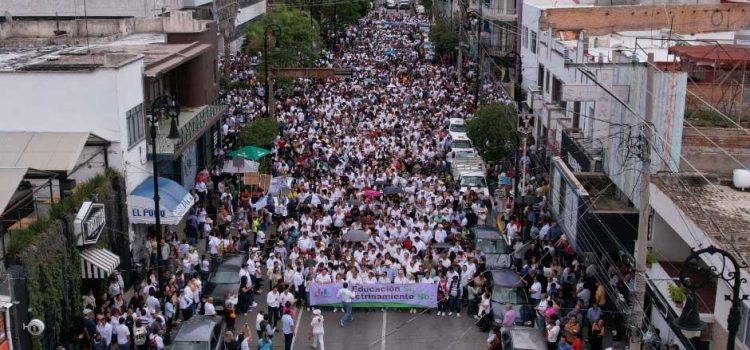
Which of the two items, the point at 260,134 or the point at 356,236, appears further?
the point at 260,134

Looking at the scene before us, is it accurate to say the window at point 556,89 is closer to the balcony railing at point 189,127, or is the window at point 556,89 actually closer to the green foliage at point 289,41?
the balcony railing at point 189,127

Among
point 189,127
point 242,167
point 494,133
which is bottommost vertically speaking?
point 242,167

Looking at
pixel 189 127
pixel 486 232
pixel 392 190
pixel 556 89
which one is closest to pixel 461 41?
pixel 556 89

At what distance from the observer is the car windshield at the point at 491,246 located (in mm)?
25750

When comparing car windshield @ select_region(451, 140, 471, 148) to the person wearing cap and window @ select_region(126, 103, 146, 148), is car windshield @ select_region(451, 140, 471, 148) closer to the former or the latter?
window @ select_region(126, 103, 146, 148)

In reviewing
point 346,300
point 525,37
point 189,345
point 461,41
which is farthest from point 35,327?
point 461,41

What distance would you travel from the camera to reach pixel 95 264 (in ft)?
71.7

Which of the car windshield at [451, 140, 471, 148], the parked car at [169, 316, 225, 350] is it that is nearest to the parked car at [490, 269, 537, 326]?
the parked car at [169, 316, 225, 350]

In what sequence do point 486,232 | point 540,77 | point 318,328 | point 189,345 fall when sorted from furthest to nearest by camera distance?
point 540,77 < point 486,232 < point 318,328 < point 189,345

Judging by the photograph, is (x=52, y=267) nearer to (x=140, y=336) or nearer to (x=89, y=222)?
(x=89, y=222)

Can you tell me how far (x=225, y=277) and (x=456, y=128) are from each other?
2079 centimetres

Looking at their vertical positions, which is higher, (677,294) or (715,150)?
(715,150)

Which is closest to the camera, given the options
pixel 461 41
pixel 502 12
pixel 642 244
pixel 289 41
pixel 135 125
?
pixel 642 244

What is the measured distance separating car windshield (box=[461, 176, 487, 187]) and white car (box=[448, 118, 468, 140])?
6529 millimetres
